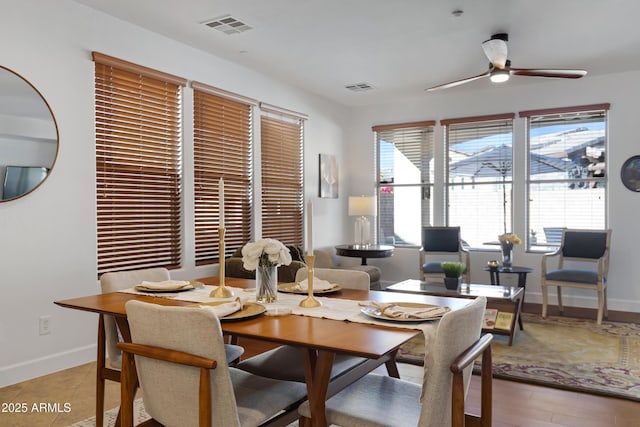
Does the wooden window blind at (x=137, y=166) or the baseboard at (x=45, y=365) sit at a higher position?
the wooden window blind at (x=137, y=166)

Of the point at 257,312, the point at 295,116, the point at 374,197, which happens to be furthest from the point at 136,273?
the point at 374,197

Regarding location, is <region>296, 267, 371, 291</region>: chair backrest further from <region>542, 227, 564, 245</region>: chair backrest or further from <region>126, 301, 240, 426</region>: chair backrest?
<region>542, 227, 564, 245</region>: chair backrest

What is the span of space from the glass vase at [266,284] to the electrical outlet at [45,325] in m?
2.07

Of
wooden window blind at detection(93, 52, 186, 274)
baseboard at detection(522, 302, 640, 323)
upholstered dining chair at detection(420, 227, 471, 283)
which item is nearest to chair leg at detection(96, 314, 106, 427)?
wooden window blind at detection(93, 52, 186, 274)

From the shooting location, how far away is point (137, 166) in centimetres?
406

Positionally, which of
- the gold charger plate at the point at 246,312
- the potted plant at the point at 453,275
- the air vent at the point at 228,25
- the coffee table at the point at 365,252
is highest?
the air vent at the point at 228,25

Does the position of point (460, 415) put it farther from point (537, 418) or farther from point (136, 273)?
point (136, 273)

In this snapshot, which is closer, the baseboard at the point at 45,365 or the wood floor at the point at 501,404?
the wood floor at the point at 501,404

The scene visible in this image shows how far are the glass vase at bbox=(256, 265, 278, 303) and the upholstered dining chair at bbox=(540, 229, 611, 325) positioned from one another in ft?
12.6

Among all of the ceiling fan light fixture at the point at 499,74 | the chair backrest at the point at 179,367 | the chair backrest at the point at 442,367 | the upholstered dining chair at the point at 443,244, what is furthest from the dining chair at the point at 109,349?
the upholstered dining chair at the point at 443,244

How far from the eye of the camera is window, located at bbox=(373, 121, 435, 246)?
265 inches

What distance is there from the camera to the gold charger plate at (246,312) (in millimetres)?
1814

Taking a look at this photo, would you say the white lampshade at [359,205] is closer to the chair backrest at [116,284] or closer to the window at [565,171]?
the window at [565,171]

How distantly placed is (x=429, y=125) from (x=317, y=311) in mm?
5142
